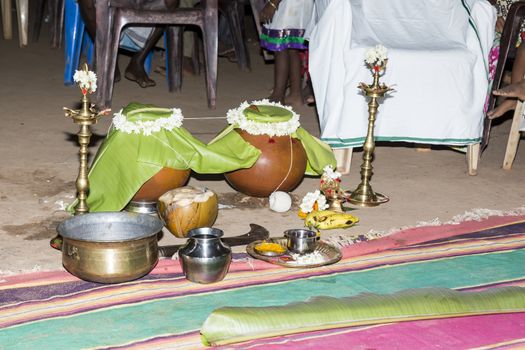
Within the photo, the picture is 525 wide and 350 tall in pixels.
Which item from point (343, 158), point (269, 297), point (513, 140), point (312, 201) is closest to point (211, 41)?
point (343, 158)

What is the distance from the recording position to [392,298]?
2.84 metres

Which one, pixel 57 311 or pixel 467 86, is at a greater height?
pixel 467 86

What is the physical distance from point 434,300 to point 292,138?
143 centimetres

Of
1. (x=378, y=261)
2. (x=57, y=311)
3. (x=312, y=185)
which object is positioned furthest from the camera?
(x=312, y=185)

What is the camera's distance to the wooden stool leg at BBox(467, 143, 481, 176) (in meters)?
4.68

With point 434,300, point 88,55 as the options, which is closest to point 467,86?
point 434,300

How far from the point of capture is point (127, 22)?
5707 mm

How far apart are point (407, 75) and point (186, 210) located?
168 cm

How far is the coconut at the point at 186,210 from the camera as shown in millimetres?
3480

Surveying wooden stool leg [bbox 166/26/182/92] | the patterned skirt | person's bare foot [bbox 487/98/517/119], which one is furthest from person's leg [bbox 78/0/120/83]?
person's bare foot [bbox 487/98/517/119]

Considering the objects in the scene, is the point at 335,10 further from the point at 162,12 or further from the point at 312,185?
the point at 162,12

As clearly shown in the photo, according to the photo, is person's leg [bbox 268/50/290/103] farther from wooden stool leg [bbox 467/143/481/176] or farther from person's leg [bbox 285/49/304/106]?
wooden stool leg [bbox 467/143/481/176]

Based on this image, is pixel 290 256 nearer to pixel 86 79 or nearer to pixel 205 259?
pixel 205 259

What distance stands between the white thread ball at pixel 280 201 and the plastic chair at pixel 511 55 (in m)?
1.57
